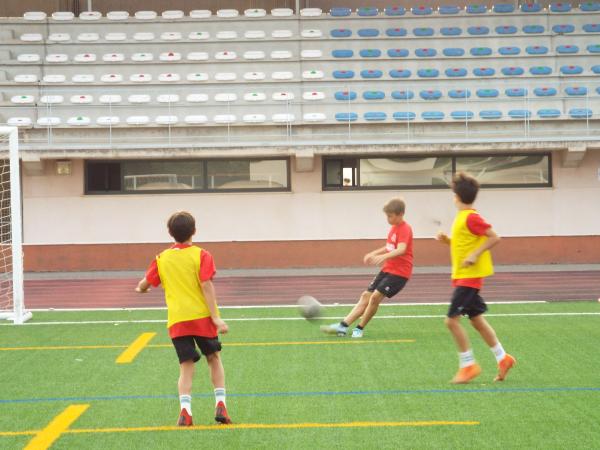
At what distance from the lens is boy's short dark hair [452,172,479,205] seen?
7.35 metres

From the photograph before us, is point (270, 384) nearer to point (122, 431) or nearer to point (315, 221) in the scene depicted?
point (122, 431)

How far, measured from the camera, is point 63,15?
26.7 meters

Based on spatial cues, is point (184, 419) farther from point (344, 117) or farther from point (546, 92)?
point (546, 92)

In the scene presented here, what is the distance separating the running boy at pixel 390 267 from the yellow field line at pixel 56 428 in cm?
339

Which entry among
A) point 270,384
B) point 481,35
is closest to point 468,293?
point 270,384

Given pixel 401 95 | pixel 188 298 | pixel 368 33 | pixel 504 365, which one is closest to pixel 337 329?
pixel 504 365

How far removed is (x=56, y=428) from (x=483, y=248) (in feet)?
12.3

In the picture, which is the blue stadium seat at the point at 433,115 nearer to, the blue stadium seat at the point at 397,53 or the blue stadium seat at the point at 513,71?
the blue stadium seat at the point at 397,53

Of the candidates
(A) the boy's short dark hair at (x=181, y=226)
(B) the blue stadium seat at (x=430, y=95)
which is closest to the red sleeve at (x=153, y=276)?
(A) the boy's short dark hair at (x=181, y=226)

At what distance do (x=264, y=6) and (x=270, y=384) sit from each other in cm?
2488

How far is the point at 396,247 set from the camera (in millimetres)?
9578

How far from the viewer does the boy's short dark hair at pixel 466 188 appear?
7.35 metres

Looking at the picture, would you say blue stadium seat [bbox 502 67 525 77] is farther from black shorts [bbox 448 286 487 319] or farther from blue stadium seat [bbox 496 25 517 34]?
black shorts [bbox 448 286 487 319]

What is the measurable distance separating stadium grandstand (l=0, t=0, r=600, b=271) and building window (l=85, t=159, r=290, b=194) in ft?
0.12
